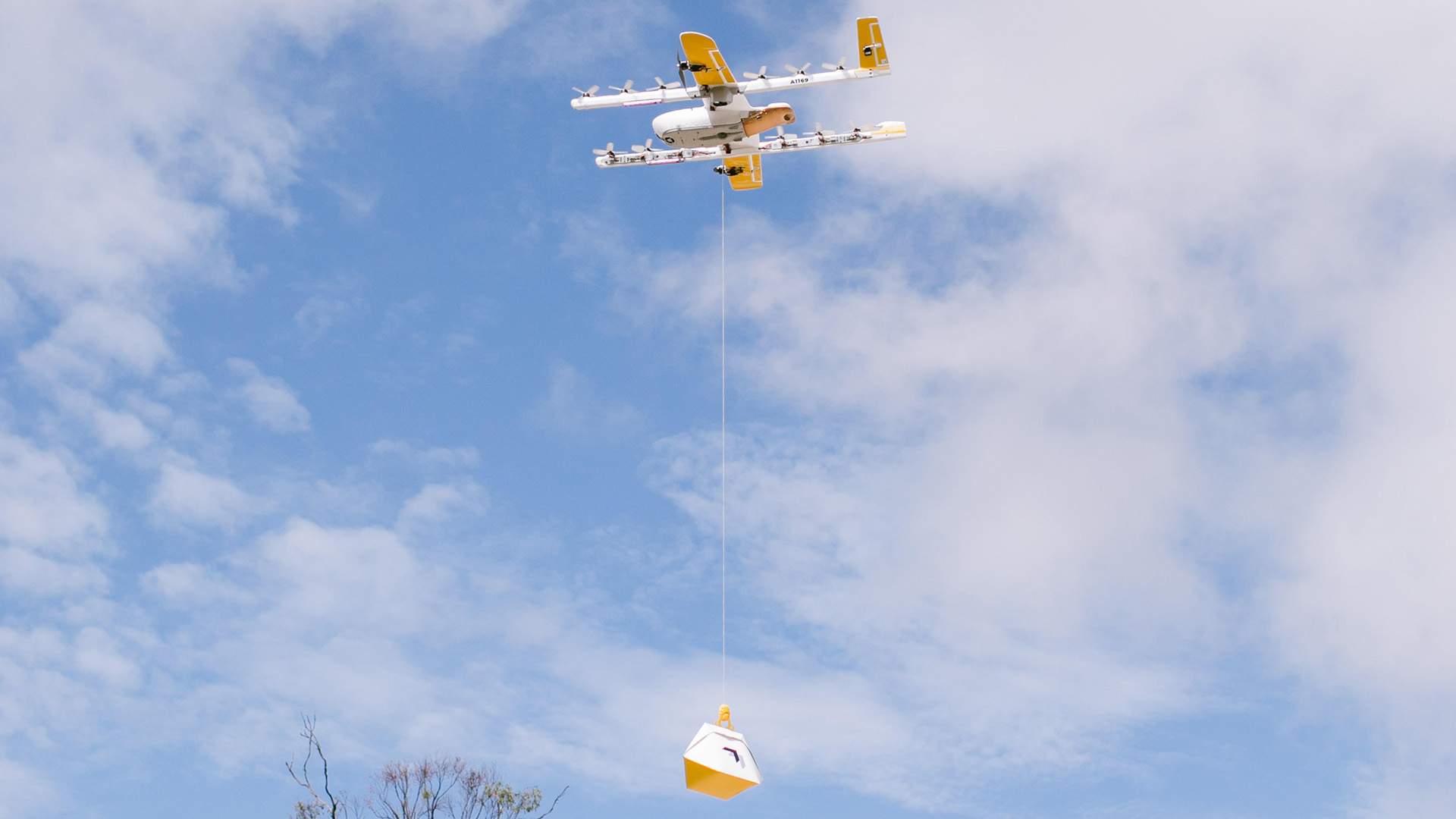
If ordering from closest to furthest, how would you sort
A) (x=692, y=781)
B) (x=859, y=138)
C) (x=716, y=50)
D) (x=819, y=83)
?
(x=692, y=781) → (x=716, y=50) → (x=819, y=83) → (x=859, y=138)

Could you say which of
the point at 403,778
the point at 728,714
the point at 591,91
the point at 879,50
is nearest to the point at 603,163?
the point at 591,91

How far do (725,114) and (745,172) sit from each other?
9.78 ft

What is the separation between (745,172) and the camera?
2980 centimetres

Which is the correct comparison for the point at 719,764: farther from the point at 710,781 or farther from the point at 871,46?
the point at 871,46

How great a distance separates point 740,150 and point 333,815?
18873 millimetres

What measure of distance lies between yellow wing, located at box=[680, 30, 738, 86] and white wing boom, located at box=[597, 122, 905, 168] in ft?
9.03

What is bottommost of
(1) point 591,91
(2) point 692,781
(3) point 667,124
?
(2) point 692,781

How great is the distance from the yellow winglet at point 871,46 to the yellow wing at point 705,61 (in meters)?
2.86

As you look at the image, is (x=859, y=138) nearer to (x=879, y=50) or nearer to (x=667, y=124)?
(x=879, y=50)

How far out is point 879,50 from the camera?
87.9 ft

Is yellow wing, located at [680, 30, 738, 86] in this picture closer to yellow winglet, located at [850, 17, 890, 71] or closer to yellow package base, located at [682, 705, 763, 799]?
yellow winglet, located at [850, 17, 890, 71]

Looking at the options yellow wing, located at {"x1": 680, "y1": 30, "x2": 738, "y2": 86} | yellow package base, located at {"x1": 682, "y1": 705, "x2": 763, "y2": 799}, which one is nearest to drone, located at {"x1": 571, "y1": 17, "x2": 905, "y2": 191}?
yellow wing, located at {"x1": 680, "y1": 30, "x2": 738, "y2": 86}

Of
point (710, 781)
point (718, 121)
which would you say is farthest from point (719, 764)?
point (718, 121)

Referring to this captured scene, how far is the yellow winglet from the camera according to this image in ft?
86.6
